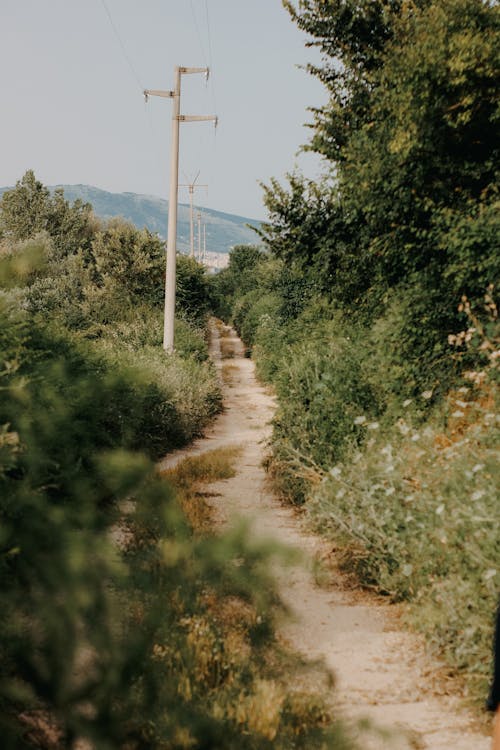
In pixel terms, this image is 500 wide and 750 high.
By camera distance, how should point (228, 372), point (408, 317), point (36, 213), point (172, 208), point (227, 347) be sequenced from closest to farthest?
point (408, 317) < point (172, 208) < point (228, 372) < point (227, 347) < point (36, 213)

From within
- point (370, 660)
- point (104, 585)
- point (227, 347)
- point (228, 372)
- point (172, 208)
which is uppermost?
point (172, 208)

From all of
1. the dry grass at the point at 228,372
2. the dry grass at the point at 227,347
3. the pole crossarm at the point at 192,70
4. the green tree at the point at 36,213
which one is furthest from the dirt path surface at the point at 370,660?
the green tree at the point at 36,213

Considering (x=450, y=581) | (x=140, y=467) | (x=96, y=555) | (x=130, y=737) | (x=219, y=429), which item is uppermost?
(x=140, y=467)

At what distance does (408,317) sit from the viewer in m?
7.56

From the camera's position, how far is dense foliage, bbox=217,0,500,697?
15.4 feet

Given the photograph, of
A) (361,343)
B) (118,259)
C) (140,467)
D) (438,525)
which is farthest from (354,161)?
(118,259)

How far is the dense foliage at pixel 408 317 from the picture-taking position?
4680 mm

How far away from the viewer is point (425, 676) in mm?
4359

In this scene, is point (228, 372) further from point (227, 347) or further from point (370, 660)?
point (370, 660)

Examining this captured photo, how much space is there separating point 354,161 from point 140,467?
913 centimetres

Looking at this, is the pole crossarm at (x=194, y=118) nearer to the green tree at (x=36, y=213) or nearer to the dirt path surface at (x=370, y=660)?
the dirt path surface at (x=370, y=660)

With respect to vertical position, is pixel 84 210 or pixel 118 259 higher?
pixel 84 210

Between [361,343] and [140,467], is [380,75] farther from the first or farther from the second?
[140,467]

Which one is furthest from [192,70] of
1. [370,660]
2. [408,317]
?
[370,660]
